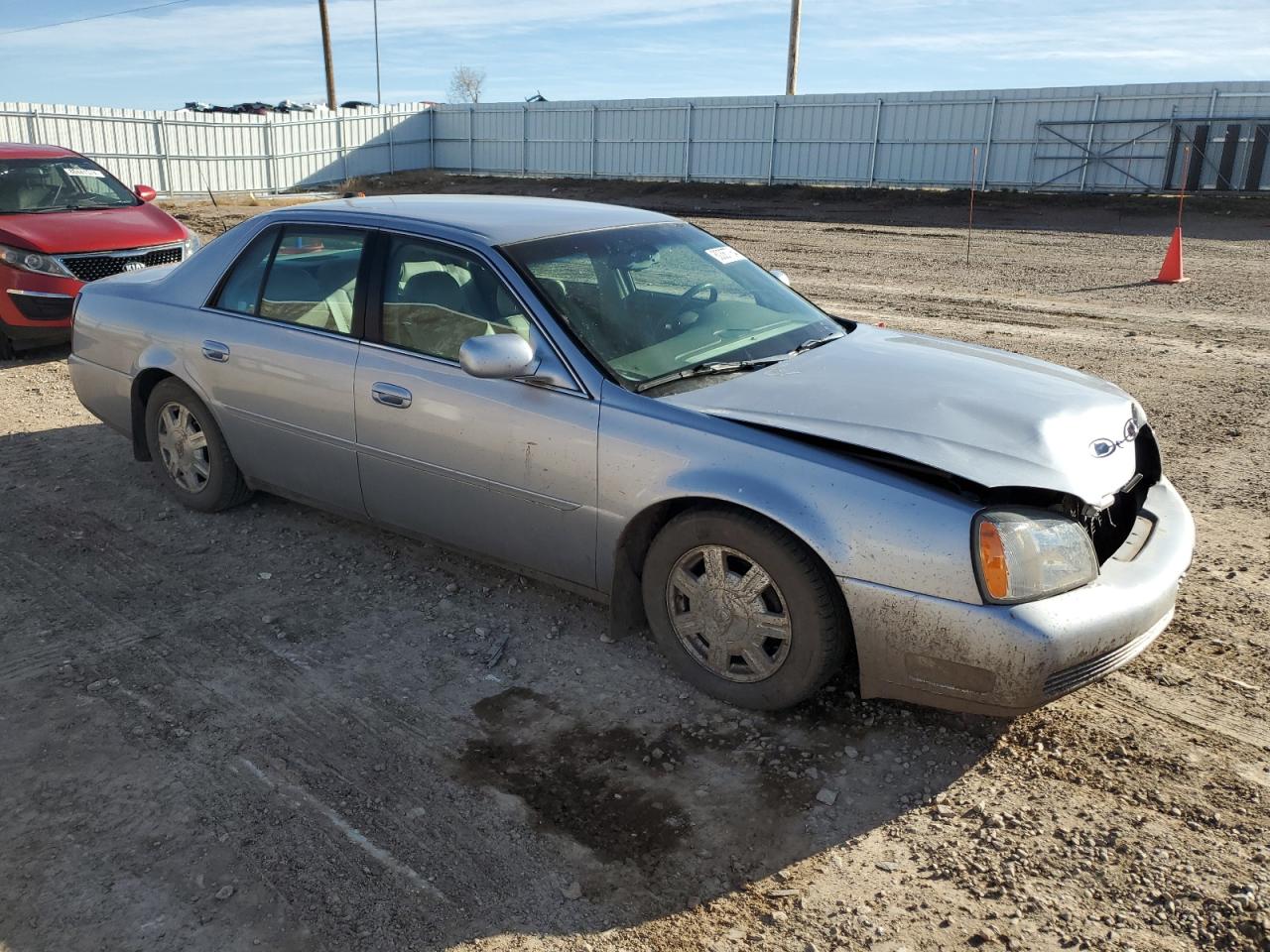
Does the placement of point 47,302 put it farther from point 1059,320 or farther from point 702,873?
point 1059,320

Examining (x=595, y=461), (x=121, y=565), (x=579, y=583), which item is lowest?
(x=121, y=565)

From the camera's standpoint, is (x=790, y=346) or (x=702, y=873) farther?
(x=790, y=346)

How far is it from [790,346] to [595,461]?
1089mm

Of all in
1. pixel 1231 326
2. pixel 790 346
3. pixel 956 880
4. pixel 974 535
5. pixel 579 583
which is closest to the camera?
pixel 956 880

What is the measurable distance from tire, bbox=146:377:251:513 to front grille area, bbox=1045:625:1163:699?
4010mm

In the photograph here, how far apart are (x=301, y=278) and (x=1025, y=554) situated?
3457 mm

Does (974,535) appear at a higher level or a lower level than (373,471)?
higher

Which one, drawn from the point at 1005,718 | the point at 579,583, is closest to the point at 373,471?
the point at 579,583

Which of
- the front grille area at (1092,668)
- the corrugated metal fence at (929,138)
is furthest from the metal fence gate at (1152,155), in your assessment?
the front grille area at (1092,668)

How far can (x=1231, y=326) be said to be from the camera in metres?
10.9

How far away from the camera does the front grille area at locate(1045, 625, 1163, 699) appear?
3.21 meters

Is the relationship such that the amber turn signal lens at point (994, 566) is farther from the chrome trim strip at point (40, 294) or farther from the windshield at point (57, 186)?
the windshield at point (57, 186)

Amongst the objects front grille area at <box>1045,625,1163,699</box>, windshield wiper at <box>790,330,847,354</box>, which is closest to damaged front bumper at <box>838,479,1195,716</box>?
front grille area at <box>1045,625,1163,699</box>

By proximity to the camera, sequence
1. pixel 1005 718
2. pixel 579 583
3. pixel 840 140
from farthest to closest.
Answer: pixel 840 140, pixel 579 583, pixel 1005 718
